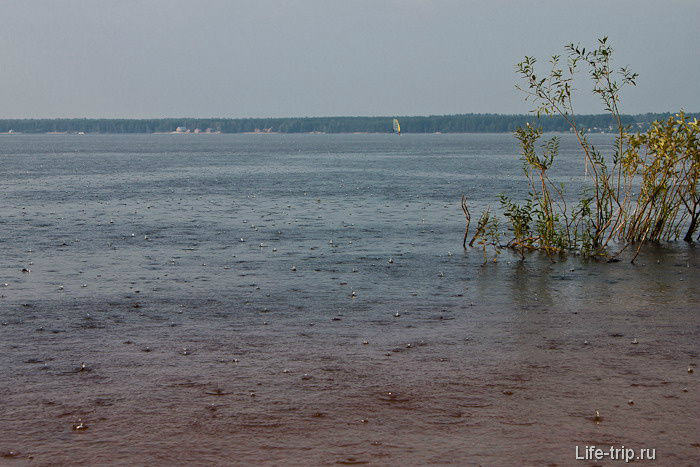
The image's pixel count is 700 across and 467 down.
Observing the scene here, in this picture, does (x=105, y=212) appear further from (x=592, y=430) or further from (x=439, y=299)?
(x=592, y=430)

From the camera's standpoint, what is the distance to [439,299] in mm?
15344

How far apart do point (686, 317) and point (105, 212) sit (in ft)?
80.5

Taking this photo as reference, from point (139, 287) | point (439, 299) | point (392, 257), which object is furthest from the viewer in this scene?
point (392, 257)

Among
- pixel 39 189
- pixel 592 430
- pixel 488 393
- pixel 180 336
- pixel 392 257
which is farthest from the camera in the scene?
pixel 39 189

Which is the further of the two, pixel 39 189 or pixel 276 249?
pixel 39 189

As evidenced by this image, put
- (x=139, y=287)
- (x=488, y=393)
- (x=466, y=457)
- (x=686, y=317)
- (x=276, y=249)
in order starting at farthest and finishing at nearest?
(x=276, y=249)
(x=139, y=287)
(x=686, y=317)
(x=488, y=393)
(x=466, y=457)

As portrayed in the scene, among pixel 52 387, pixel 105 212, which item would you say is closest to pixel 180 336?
pixel 52 387

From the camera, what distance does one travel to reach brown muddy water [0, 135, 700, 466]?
8.07 meters

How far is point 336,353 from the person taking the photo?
11.4m

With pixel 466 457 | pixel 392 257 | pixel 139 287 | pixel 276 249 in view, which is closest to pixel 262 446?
pixel 466 457

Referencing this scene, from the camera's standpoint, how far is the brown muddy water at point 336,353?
8.07 m

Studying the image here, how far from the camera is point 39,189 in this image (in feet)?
148

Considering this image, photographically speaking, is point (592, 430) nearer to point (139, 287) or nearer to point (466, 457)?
point (466, 457)

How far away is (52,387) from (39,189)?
38.2 m
